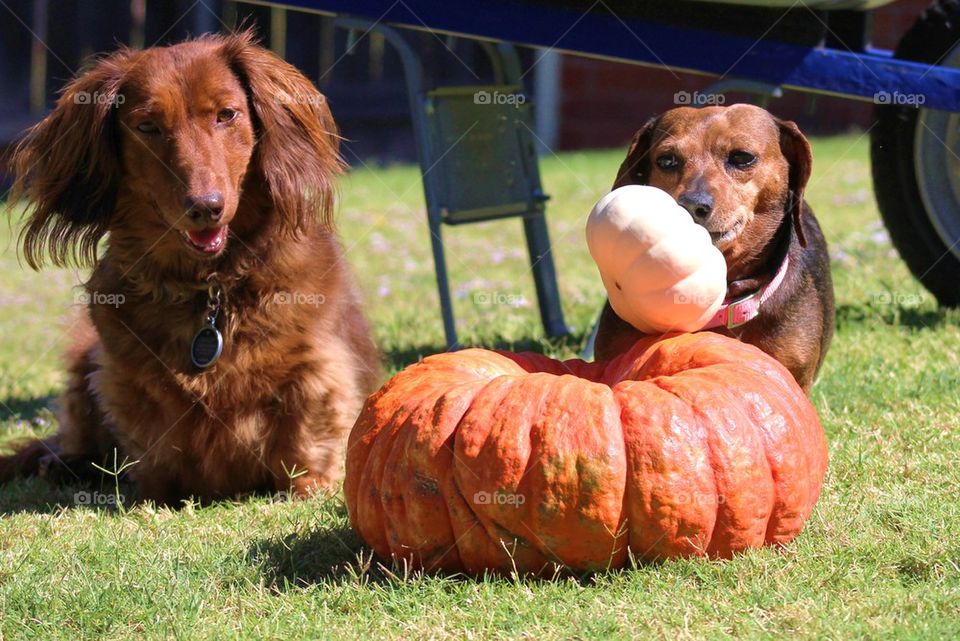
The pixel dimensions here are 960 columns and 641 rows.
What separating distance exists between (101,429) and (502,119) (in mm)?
2282

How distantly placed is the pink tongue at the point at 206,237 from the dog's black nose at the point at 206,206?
138 millimetres

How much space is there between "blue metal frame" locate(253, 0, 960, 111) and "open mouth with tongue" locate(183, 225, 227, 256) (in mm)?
1422

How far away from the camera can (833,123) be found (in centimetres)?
1538

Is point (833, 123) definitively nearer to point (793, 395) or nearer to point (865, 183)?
point (865, 183)

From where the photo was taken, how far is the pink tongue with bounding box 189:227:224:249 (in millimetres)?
3488

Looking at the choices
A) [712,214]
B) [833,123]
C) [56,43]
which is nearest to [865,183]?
[833,123]

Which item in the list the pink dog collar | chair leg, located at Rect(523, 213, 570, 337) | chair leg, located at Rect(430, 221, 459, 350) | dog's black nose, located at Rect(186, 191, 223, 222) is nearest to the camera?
dog's black nose, located at Rect(186, 191, 223, 222)

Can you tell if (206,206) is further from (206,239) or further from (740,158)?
(740,158)

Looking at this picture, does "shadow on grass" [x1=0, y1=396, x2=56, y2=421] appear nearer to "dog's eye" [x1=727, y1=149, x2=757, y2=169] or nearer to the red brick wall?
"dog's eye" [x1=727, y1=149, x2=757, y2=169]

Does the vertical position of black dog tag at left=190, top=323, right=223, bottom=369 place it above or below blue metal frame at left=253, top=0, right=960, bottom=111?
below

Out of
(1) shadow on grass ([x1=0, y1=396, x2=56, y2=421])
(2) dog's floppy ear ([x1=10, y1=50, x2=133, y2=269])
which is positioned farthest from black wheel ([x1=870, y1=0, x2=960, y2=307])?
(1) shadow on grass ([x1=0, y1=396, x2=56, y2=421])

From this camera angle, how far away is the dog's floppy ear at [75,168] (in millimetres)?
3615

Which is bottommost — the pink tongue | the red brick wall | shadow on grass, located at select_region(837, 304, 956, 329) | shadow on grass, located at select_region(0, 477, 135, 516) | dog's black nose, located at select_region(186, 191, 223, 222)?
shadow on grass, located at select_region(0, 477, 135, 516)

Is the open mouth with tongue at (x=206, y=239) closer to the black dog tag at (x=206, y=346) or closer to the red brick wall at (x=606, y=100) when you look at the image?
the black dog tag at (x=206, y=346)
